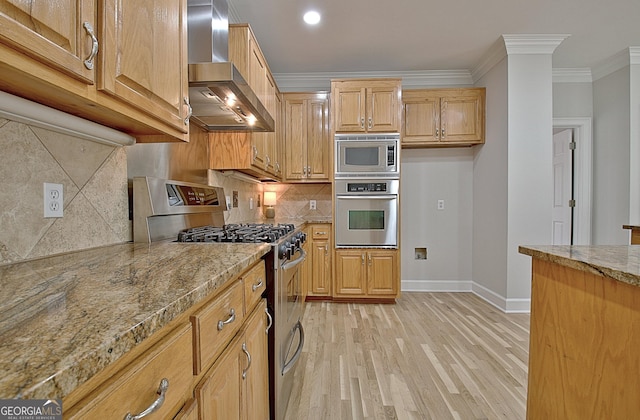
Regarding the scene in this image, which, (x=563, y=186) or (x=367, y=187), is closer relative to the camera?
→ (x=367, y=187)

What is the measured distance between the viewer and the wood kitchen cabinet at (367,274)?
3.18 metres

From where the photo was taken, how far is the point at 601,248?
115 cm

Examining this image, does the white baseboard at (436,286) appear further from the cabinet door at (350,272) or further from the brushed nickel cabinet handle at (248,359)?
the brushed nickel cabinet handle at (248,359)

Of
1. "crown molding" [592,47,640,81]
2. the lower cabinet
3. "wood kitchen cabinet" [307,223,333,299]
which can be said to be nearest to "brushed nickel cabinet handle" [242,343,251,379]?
the lower cabinet

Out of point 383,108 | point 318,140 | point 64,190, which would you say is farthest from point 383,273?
point 64,190

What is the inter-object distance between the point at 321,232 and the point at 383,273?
795mm

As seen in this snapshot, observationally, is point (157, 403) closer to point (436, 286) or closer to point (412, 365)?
point (412, 365)

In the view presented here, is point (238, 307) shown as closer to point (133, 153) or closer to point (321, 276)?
point (133, 153)

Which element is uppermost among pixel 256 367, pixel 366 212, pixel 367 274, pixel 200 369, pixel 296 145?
pixel 296 145

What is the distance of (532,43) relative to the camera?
2.91m

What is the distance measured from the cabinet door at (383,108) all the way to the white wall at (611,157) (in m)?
2.40

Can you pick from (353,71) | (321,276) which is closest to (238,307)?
(321,276)

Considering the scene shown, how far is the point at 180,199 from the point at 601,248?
1939 millimetres

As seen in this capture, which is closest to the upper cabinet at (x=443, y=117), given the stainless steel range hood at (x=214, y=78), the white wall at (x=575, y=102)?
the white wall at (x=575, y=102)
